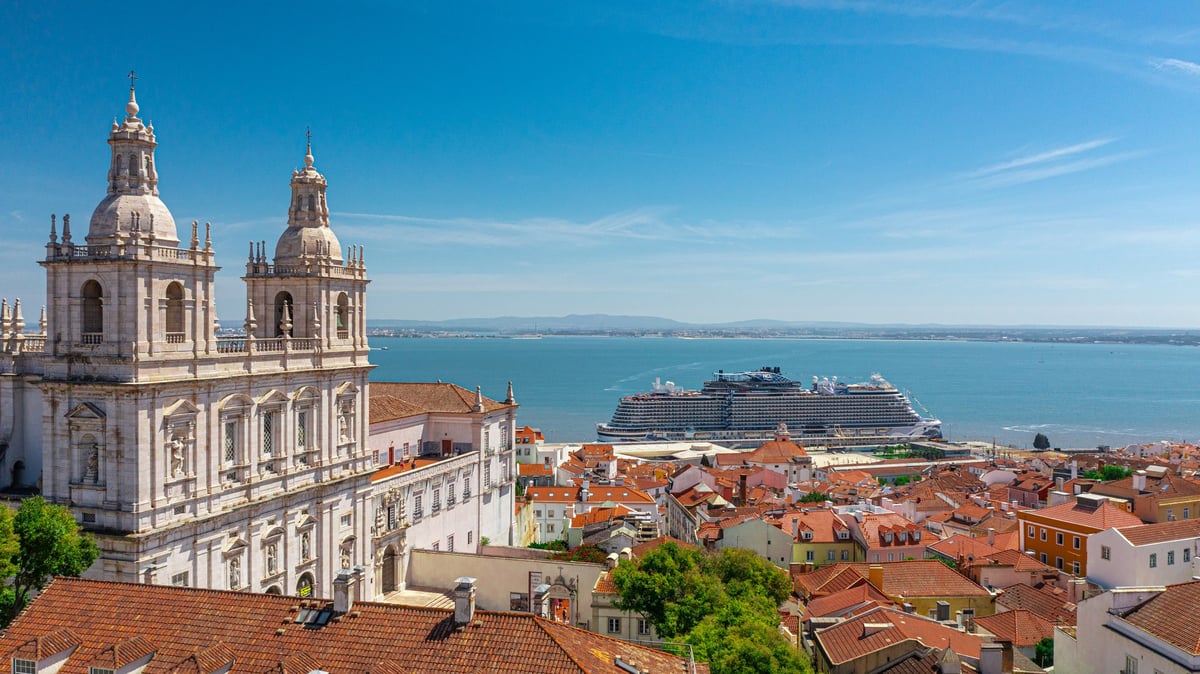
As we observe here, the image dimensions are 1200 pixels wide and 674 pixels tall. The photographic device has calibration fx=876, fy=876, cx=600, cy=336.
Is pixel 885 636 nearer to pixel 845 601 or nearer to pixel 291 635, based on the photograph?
pixel 845 601

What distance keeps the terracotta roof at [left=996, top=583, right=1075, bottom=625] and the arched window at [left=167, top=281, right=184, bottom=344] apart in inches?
1231

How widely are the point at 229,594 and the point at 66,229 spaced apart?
1435 centimetres

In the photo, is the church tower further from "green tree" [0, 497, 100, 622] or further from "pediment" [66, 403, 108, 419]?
"green tree" [0, 497, 100, 622]

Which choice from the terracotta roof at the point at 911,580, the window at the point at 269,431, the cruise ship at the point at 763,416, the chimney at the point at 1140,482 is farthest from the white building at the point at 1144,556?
the cruise ship at the point at 763,416

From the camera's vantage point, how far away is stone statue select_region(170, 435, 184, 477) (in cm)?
2591

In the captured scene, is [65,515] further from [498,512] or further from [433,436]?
[498,512]

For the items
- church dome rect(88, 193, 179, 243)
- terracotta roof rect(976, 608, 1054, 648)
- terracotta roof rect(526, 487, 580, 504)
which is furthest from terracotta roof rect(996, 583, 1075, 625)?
church dome rect(88, 193, 179, 243)

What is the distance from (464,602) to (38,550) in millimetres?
11950

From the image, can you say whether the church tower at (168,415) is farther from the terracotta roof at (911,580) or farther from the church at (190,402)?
the terracotta roof at (911,580)

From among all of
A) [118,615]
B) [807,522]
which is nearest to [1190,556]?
[807,522]

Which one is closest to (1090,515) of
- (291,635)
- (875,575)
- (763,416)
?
(875,575)

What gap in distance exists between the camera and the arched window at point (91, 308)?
2578cm

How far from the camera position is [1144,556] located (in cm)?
3033

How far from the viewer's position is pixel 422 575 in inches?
1523
